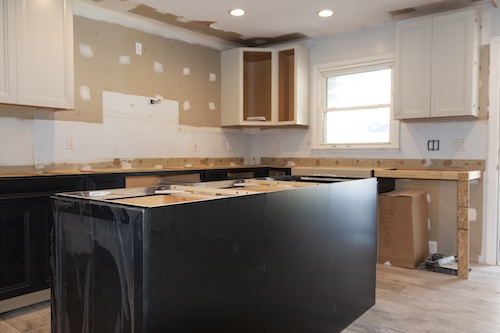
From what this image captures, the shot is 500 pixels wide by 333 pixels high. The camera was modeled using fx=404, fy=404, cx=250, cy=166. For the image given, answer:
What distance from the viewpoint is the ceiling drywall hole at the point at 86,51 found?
3.70m

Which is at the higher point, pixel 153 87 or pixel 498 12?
pixel 498 12

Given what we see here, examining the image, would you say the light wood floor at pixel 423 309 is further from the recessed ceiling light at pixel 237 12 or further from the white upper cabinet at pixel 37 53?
the recessed ceiling light at pixel 237 12

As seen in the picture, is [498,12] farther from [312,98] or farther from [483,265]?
[483,265]

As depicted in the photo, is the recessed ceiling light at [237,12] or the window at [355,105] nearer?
the recessed ceiling light at [237,12]

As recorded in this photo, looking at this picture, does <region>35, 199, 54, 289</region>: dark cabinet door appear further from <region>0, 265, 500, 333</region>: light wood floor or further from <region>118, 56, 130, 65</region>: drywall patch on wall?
<region>118, 56, 130, 65</region>: drywall patch on wall

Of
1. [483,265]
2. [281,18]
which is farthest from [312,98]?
[483,265]

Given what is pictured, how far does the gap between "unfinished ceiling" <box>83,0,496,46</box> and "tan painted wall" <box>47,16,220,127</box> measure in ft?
0.77

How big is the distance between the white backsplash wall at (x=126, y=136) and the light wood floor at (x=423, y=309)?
135cm

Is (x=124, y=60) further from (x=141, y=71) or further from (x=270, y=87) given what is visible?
(x=270, y=87)

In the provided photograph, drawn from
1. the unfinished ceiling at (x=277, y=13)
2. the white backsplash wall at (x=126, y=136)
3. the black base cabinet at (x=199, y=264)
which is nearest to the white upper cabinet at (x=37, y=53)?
the white backsplash wall at (x=126, y=136)

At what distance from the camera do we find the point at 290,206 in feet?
6.33

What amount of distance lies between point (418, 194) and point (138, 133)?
2.87 m

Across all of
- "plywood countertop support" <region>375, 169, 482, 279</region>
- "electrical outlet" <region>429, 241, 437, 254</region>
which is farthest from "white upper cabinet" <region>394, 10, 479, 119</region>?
"electrical outlet" <region>429, 241, 437, 254</region>

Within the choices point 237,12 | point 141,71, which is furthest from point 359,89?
point 141,71
